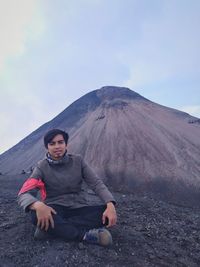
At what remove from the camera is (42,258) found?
432cm

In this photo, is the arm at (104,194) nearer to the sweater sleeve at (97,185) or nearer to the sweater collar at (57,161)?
the sweater sleeve at (97,185)

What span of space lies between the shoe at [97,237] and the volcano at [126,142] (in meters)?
6.70

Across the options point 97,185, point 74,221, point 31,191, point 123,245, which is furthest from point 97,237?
point 31,191

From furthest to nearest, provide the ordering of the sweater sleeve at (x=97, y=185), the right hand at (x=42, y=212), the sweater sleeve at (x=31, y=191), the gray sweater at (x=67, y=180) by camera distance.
→ 1. the gray sweater at (x=67, y=180)
2. the sweater sleeve at (x=97, y=185)
3. the sweater sleeve at (x=31, y=191)
4. the right hand at (x=42, y=212)

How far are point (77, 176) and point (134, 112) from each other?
12.7m

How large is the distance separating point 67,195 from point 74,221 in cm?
35

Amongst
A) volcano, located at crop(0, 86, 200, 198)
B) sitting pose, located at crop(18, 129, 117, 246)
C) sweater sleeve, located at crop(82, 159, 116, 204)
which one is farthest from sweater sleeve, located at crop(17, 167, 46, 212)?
volcano, located at crop(0, 86, 200, 198)

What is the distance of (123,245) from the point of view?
193 inches

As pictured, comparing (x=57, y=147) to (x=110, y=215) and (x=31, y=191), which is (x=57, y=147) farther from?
(x=110, y=215)

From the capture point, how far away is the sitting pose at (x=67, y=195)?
4.59 metres

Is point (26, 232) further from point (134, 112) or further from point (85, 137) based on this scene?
point (134, 112)

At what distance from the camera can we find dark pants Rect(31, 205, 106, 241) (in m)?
4.54

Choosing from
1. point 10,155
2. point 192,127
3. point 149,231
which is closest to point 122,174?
point 192,127

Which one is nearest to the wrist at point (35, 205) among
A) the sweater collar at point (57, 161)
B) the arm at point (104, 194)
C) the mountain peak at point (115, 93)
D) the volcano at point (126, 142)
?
the sweater collar at point (57, 161)
